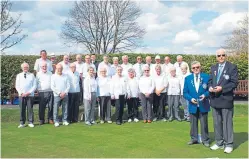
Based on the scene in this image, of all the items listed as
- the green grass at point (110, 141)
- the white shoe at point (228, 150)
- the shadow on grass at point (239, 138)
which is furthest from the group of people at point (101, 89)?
the white shoe at point (228, 150)

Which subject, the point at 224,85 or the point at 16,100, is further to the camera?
the point at 16,100

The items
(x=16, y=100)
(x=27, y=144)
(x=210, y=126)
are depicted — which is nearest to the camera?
(x=27, y=144)

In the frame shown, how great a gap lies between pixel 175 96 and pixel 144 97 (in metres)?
1.26

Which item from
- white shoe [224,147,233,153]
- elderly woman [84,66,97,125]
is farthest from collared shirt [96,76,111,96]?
white shoe [224,147,233,153]

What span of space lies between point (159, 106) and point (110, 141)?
4.29 m

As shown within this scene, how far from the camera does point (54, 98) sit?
38.3ft

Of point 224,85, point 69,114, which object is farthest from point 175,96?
point 224,85

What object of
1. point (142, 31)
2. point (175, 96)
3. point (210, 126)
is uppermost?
point (142, 31)

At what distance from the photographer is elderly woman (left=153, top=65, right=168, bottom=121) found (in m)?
12.7

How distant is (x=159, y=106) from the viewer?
507 inches

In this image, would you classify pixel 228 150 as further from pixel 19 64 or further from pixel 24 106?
pixel 19 64

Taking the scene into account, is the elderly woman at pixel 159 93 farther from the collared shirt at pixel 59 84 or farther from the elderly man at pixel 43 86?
the elderly man at pixel 43 86

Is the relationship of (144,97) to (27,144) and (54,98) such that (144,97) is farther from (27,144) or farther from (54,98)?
(27,144)

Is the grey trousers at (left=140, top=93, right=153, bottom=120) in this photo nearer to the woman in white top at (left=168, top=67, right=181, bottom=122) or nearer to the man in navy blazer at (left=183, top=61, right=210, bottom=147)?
the woman in white top at (left=168, top=67, right=181, bottom=122)
